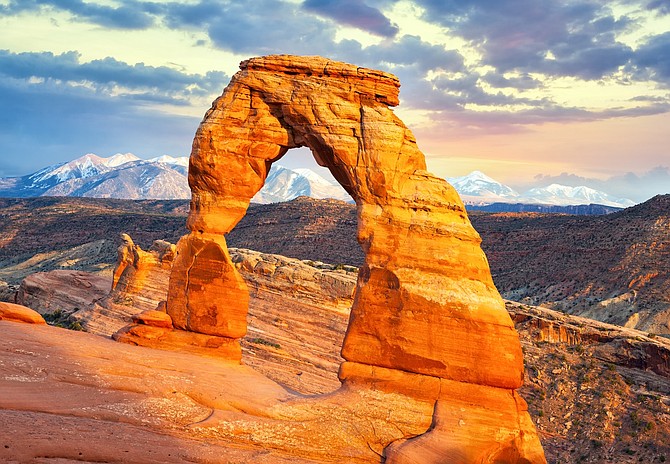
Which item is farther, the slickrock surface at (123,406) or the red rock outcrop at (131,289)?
the red rock outcrop at (131,289)

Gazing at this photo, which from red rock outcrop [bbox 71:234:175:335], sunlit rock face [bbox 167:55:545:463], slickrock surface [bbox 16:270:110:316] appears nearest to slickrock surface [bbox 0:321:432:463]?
sunlit rock face [bbox 167:55:545:463]

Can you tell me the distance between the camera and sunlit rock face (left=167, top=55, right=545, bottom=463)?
677 inches

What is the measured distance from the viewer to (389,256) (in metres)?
18.2

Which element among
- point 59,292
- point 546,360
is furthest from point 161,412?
point 59,292

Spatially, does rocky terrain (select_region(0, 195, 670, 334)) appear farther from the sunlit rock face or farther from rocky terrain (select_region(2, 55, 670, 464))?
rocky terrain (select_region(2, 55, 670, 464))

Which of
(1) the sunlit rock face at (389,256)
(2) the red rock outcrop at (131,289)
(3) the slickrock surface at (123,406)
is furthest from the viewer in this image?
(2) the red rock outcrop at (131,289)

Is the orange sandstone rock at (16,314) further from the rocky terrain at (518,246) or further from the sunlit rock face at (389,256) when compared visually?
the rocky terrain at (518,246)

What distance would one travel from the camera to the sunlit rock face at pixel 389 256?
17.2 meters

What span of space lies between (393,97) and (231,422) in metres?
9.73

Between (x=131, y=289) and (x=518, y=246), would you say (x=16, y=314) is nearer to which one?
(x=131, y=289)

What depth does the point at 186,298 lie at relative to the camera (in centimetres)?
2167

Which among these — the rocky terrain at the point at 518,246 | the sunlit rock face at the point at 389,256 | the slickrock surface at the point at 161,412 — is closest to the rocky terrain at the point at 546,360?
the slickrock surface at the point at 161,412

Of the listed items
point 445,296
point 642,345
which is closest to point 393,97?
point 445,296

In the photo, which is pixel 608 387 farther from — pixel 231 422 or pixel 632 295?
pixel 632 295
